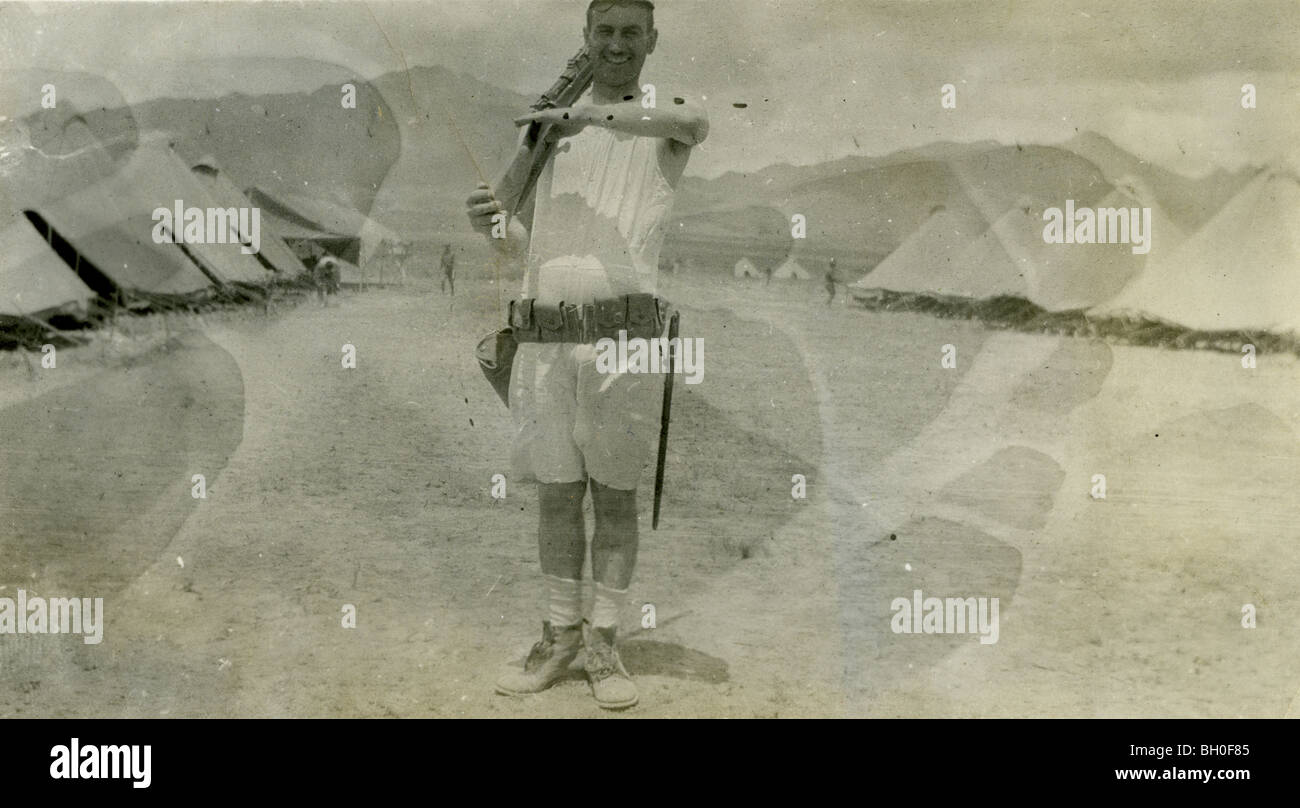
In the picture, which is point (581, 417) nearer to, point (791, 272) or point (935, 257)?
point (791, 272)

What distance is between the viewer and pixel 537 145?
14.0ft

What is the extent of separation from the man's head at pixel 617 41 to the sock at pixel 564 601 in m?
1.77

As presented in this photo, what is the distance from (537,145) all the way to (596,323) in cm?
69

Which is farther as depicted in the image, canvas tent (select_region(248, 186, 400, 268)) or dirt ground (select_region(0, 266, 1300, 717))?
canvas tent (select_region(248, 186, 400, 268))

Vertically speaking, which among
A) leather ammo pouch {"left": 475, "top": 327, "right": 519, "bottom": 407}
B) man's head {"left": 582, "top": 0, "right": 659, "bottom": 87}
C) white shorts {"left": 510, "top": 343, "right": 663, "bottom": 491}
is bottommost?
white shorts {"left": 510, "top": 343, "right": 663, "bottom": 491}

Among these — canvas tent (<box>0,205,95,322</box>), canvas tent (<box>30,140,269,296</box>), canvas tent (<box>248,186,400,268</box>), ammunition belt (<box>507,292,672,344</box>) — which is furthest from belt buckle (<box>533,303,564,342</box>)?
canvas tent (<box>0,205,95,322</box>)

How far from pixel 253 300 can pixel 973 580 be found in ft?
9.71

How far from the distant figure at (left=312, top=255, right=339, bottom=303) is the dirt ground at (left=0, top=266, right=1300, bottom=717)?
0.17ft

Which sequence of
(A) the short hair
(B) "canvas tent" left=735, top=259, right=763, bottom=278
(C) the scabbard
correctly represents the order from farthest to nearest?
(B) "canvas tent" left=735, top=259, right=763, bottom=278, (C) the scabbard, (A) the short hair

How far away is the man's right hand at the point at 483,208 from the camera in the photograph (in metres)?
4.31

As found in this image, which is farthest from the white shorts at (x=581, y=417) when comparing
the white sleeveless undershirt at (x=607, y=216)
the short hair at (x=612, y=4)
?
the short hair at (x=612, y=4)

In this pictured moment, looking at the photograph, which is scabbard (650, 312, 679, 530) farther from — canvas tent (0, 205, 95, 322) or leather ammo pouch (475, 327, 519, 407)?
canvas tent (0, 205, 95, 322)

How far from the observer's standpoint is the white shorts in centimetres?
413

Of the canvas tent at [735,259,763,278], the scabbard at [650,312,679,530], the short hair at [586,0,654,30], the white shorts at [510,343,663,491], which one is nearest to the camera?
the white shorts at [510,343,663,491]
